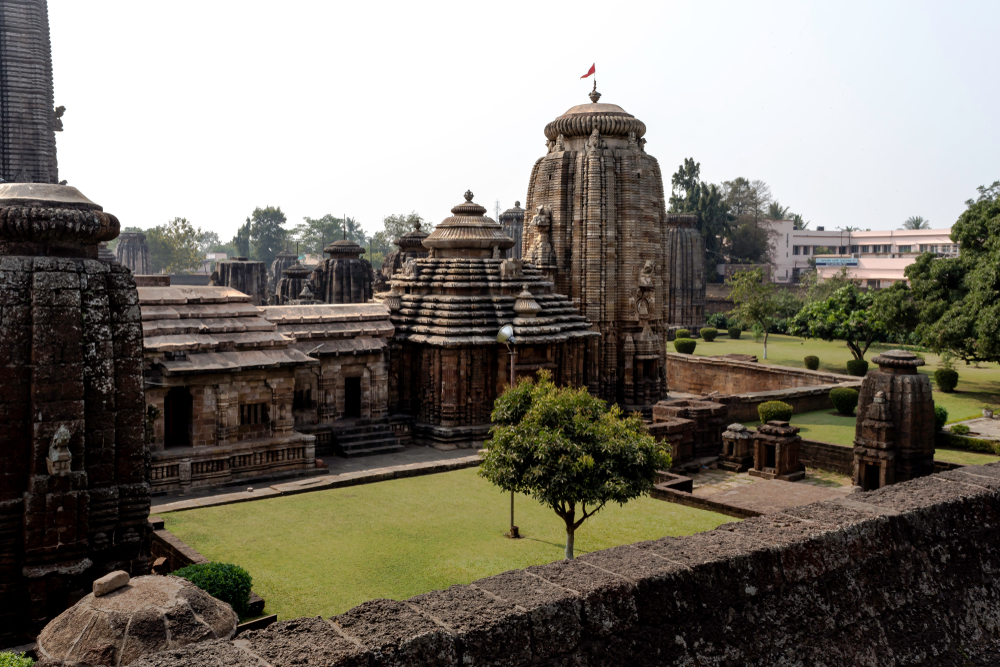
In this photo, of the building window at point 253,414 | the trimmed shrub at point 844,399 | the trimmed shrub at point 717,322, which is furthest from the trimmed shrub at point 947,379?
the trimmed shrub at point 717,322

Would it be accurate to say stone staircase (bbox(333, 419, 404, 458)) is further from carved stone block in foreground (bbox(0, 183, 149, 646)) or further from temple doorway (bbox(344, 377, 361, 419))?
carved stone block in foreground (bbox(0, 183, 149, 646))

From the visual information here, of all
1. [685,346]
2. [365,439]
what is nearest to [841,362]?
[685,346]

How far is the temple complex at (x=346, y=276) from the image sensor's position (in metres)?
49.2

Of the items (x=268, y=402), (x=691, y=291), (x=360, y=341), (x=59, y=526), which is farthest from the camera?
(x=691, y=291)

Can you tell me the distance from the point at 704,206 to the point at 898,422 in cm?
6376

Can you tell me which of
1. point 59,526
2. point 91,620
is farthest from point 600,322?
point 91,620

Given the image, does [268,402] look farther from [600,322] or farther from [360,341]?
[600,322]

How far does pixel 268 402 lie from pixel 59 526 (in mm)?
10676

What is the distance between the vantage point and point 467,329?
26.0m

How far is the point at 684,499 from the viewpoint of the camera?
1886cm

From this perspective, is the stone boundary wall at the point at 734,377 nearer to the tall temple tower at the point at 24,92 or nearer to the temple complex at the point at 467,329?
the temple complex at the point at 467,329

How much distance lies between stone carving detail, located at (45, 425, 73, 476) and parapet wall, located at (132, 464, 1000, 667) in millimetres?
8311

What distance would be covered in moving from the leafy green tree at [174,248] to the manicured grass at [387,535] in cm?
9559

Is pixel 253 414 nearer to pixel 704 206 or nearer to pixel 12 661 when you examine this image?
pixel 12 661
